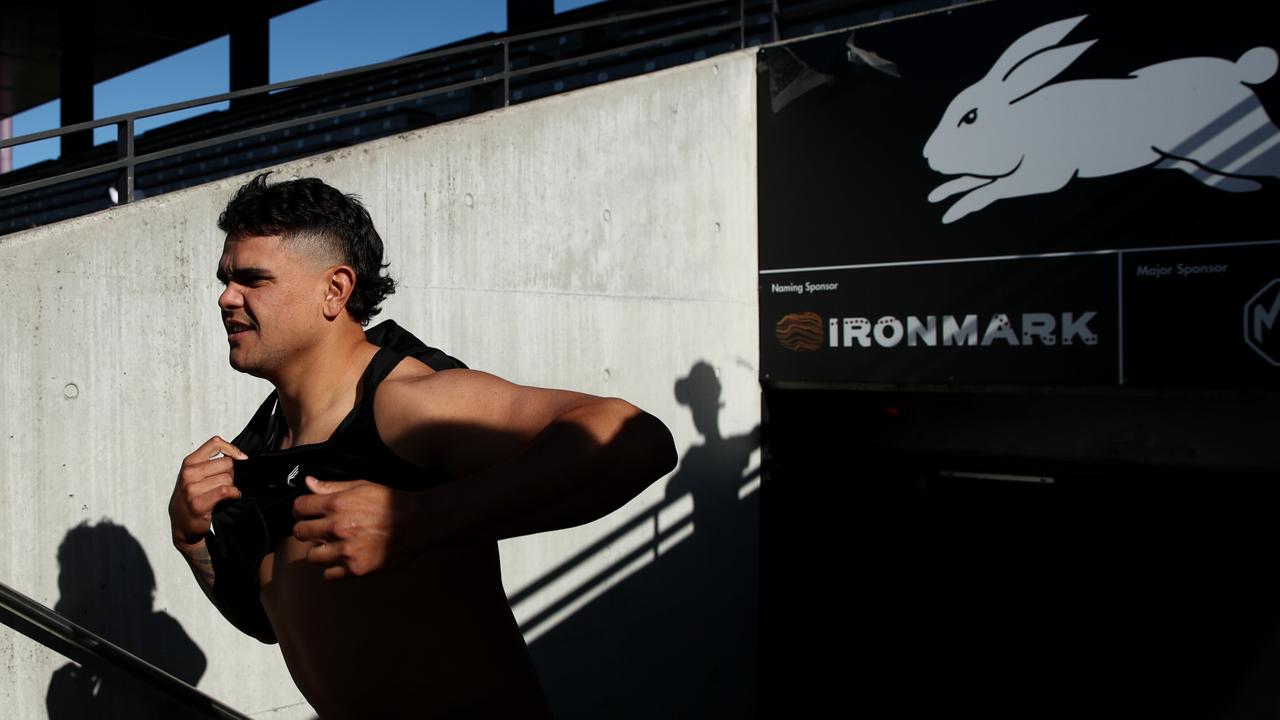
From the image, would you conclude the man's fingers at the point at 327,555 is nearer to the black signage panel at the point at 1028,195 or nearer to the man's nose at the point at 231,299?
the man's nose at the point at 231,299

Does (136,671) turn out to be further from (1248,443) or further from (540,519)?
(1248,443)

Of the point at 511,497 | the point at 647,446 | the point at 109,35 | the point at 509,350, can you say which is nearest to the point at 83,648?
the point at 511,497

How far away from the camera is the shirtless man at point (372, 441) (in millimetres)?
1795

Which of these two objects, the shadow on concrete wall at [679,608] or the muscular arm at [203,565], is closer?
the muscular arm at [203,565]

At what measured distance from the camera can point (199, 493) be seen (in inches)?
79.3

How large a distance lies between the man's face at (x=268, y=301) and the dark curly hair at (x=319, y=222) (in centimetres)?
4

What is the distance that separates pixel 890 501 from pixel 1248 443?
2.62 m

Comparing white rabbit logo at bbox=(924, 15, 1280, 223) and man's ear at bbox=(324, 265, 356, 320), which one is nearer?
man's ear at bbox=(324, 265, 356, 320)

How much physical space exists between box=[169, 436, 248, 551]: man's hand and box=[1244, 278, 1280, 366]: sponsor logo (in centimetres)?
559

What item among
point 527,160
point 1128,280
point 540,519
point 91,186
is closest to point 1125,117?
point 1128,280

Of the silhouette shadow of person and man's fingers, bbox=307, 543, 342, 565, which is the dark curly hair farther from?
the silhouette shadow of person

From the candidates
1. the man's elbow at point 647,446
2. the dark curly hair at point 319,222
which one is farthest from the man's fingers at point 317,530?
the dark curly hair at point 319,222

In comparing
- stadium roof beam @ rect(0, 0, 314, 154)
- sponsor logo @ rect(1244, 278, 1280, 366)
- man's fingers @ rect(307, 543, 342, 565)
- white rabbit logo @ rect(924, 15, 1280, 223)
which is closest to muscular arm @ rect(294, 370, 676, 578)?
man's fingers @ rect(307, 543, 342, 565)

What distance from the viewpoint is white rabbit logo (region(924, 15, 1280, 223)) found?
5.84m
